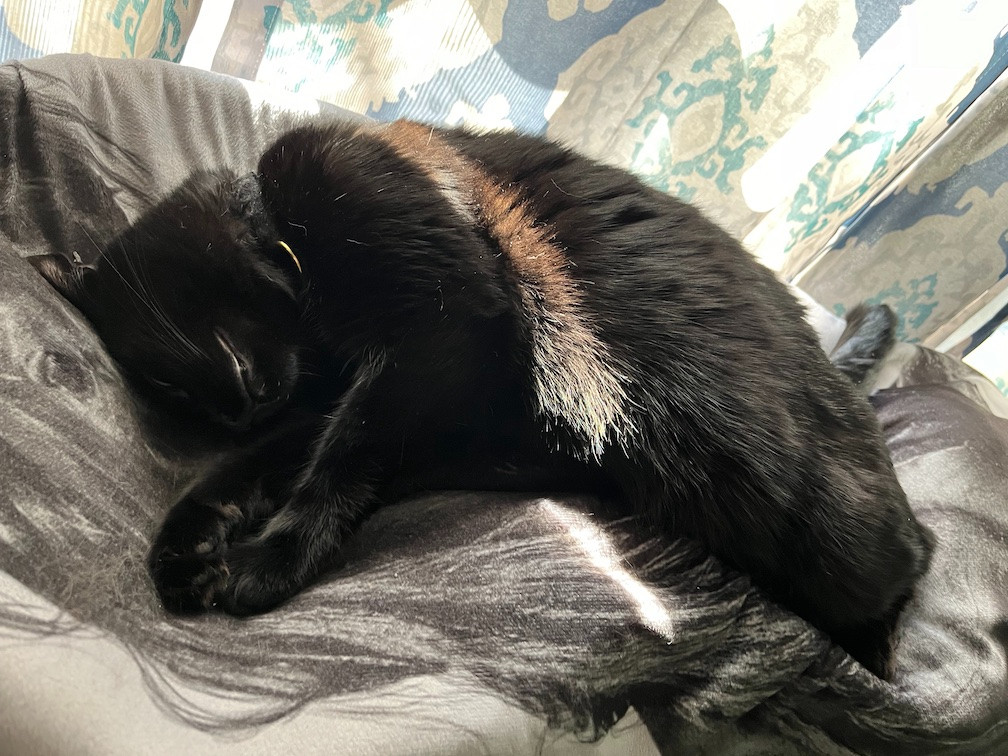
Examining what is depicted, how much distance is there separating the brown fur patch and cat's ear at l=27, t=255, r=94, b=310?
44cm

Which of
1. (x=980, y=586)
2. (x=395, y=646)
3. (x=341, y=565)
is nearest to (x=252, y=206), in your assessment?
(x=341, y=565)

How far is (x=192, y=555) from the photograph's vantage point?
2.08ft

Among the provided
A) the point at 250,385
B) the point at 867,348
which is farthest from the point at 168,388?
the point at 867,348

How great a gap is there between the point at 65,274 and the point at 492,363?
1.75ft

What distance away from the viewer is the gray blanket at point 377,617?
47 centimetres

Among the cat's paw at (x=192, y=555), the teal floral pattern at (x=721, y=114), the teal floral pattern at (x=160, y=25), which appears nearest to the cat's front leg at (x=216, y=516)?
the cat's paw at (x=192, y=555)

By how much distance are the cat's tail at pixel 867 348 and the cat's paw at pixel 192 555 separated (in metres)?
1.03

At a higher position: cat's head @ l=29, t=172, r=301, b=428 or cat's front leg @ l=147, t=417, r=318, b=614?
cat's head @ l=29, t=172, r=301, b=428

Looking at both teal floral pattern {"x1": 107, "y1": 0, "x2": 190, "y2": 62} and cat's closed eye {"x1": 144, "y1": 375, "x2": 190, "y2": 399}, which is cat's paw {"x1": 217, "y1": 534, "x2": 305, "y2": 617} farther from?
teal floral pattern {"x1": 107, "y1": 0, "x2": 190, "y2": 62}

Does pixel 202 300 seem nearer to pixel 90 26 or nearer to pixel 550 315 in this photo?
pixel 550 315

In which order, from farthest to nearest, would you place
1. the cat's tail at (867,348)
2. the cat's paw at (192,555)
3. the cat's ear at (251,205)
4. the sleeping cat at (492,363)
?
1. the cat's tail at (867,348)
2. the cat's ear at (251,205)
3. the sleeping cat at (492,363)
4. the cat's paw at (192,555)

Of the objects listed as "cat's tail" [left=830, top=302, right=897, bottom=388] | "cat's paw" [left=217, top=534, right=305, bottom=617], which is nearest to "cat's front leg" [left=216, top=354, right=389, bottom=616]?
"cat's paw" [left=217, top=534, right=305, bottom=617]

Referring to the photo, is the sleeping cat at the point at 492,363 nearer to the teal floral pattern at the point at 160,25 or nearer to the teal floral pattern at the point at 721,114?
the teal floral pattern at the point at 160,25

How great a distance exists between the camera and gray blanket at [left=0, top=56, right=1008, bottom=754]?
47 cm
